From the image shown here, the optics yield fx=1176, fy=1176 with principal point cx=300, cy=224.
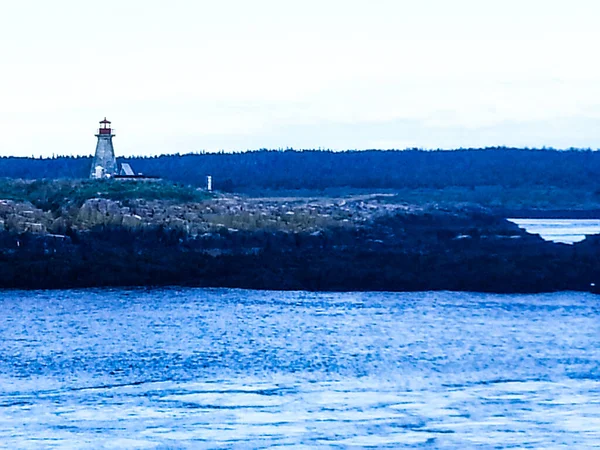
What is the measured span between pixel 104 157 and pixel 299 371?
24.7 metres

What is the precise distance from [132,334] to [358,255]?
8.15 meters

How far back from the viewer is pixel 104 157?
1423 inches

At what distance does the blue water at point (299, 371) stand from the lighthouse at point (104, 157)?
52.1 feet

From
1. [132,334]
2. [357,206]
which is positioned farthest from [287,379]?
[357,206]

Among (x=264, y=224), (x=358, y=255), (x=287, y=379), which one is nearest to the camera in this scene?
(x=287, y=379)

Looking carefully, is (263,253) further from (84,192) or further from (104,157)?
(104,157)

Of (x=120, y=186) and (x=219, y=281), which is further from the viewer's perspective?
(x=120, y=186)

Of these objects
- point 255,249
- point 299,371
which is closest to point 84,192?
point 255,249

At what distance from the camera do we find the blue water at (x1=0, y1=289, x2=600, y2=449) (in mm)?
9352

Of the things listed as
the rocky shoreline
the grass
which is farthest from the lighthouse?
the rocky shoreline

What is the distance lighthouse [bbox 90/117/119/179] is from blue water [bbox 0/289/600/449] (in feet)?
52.1

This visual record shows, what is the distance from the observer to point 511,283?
20.9 meters

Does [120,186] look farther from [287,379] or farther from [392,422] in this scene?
[392,422]

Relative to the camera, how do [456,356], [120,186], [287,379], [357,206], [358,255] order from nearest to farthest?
[287,379] < [456,356] < [358,255] < [120,186] < [357,206]
